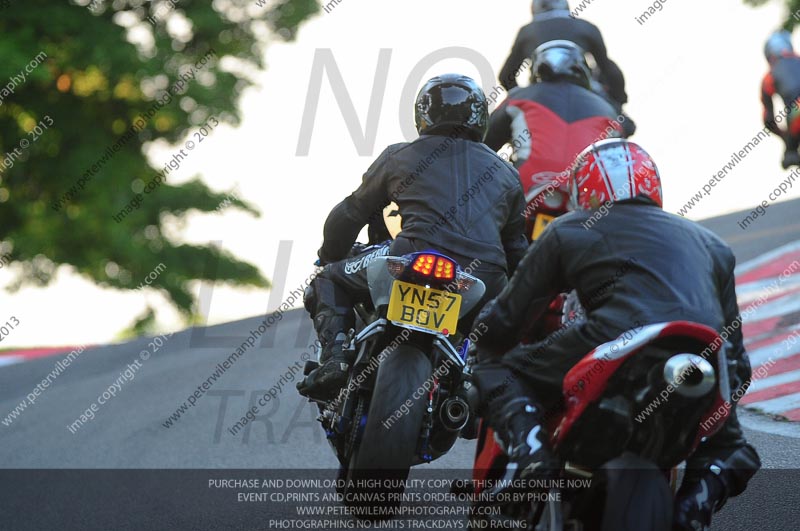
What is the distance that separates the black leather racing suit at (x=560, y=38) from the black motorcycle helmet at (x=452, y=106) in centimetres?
239

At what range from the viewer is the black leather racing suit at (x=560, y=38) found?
8.45 m

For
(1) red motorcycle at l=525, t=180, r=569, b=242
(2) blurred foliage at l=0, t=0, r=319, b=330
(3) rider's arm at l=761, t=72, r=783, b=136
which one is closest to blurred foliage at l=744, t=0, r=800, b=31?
(2) blurred foliage at l=0, t=0, r=319, b=330

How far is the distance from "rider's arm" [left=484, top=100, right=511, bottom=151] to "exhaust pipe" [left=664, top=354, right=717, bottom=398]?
4.50m

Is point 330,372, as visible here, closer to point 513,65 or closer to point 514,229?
point 514,229

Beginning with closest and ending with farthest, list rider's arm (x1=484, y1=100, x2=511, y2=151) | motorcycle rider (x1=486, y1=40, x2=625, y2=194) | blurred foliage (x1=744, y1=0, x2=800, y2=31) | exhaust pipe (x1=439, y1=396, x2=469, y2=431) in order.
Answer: exhaust pipe (x1=439, y1=396, x2=469, y2=431) < motorcycle rider (x1=486, y1=40, x2=625, y2=194) < rider's arm (x1=484, y1=100, x2=511, y2=151) < blurred foliage (x1=744, y1=0, x2=800, y2=31)

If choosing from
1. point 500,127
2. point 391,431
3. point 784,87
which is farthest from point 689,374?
point 784,87

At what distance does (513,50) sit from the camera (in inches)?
341

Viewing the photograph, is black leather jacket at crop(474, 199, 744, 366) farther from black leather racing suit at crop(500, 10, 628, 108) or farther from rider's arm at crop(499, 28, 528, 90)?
rider's arm at crop(499, 28, 528, 90)

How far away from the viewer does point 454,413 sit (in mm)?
5582

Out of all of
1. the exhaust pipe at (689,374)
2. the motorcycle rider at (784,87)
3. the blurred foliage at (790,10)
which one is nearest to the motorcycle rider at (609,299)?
the exhaust pipe at (689,374)

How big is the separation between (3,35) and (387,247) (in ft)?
55.9

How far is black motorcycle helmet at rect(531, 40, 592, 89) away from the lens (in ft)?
26.0

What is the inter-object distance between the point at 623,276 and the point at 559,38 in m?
4.83

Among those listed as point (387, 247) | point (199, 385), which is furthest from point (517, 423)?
point (199, 385)
